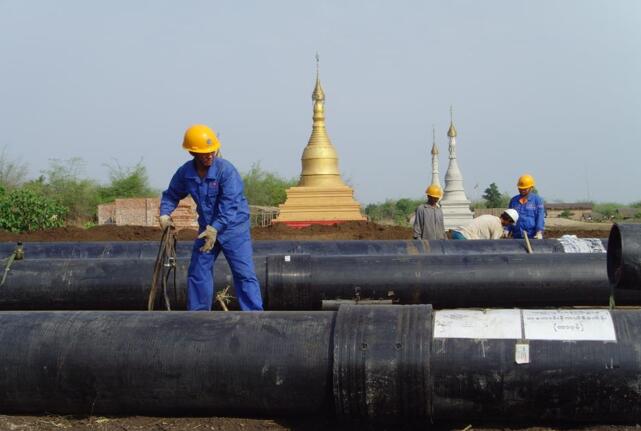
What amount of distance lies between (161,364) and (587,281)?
3.42 meters

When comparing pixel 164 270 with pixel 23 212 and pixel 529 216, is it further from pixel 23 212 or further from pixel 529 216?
pixel 23 212

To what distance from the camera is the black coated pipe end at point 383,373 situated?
3137mm

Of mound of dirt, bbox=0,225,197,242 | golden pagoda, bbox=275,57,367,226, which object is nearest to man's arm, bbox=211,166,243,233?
mound of dirt, bbox=0,225,197,242

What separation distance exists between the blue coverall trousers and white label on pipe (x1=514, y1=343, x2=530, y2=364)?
2.17m

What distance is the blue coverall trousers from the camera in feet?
16.4

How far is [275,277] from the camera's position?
5562mm

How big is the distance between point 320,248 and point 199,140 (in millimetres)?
2622

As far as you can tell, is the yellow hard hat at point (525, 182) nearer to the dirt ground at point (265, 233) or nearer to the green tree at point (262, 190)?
the dirt ground at point (265, 233)

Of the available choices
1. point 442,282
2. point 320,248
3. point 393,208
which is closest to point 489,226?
point 320,248

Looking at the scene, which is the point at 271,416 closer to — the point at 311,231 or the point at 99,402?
the point at 99,402

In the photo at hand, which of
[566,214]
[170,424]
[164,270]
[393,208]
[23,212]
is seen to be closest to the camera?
[170,424]

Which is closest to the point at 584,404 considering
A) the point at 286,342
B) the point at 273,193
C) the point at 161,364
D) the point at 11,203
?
the point at 286,342

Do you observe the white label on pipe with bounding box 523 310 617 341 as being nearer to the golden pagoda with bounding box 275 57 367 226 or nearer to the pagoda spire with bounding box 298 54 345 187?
the golden pagoda with bounding box 275 57 367 226

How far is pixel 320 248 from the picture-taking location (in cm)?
728
